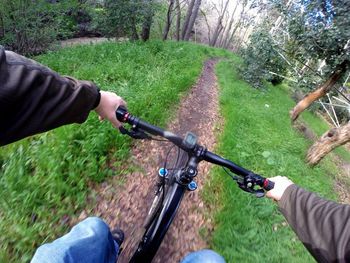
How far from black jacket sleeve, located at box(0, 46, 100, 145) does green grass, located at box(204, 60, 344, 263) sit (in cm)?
258

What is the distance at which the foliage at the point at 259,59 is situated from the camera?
12.5 m

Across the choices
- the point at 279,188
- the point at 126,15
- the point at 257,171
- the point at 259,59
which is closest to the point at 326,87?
the point at 259,59

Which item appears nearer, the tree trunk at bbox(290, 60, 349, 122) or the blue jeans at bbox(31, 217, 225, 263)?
the blue jeans at bbox(31, 217, 225, 263)

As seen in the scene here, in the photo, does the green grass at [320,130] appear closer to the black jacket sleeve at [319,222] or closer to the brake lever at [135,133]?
the black jacket sleeve at [319,222]

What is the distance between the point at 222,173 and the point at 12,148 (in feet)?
10.1

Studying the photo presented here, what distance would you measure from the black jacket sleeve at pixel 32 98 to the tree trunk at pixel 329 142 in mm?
6206

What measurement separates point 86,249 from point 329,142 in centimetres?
640

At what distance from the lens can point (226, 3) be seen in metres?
37.4

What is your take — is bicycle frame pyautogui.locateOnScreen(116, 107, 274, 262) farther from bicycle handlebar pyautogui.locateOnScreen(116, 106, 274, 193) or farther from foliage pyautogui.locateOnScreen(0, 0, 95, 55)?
foliage pyautogui.locateOnScreen(0, 0, 95, 55)

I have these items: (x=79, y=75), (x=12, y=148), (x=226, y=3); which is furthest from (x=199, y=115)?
(x=226, y=3)

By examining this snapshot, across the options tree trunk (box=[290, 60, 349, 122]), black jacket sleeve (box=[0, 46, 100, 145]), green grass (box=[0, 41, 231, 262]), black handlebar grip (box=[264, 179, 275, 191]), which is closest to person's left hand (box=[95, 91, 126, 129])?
black jacket sleeve (box=[0, 46, 100, 145])

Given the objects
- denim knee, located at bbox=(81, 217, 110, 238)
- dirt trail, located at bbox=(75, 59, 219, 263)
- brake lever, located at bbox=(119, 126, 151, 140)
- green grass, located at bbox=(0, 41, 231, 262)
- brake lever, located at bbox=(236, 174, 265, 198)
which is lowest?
dirt trail, located at bbox=(75, 59, 219, 263)

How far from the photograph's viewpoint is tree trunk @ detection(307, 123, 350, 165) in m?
6.12

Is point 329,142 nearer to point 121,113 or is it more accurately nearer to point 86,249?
point 121,113
